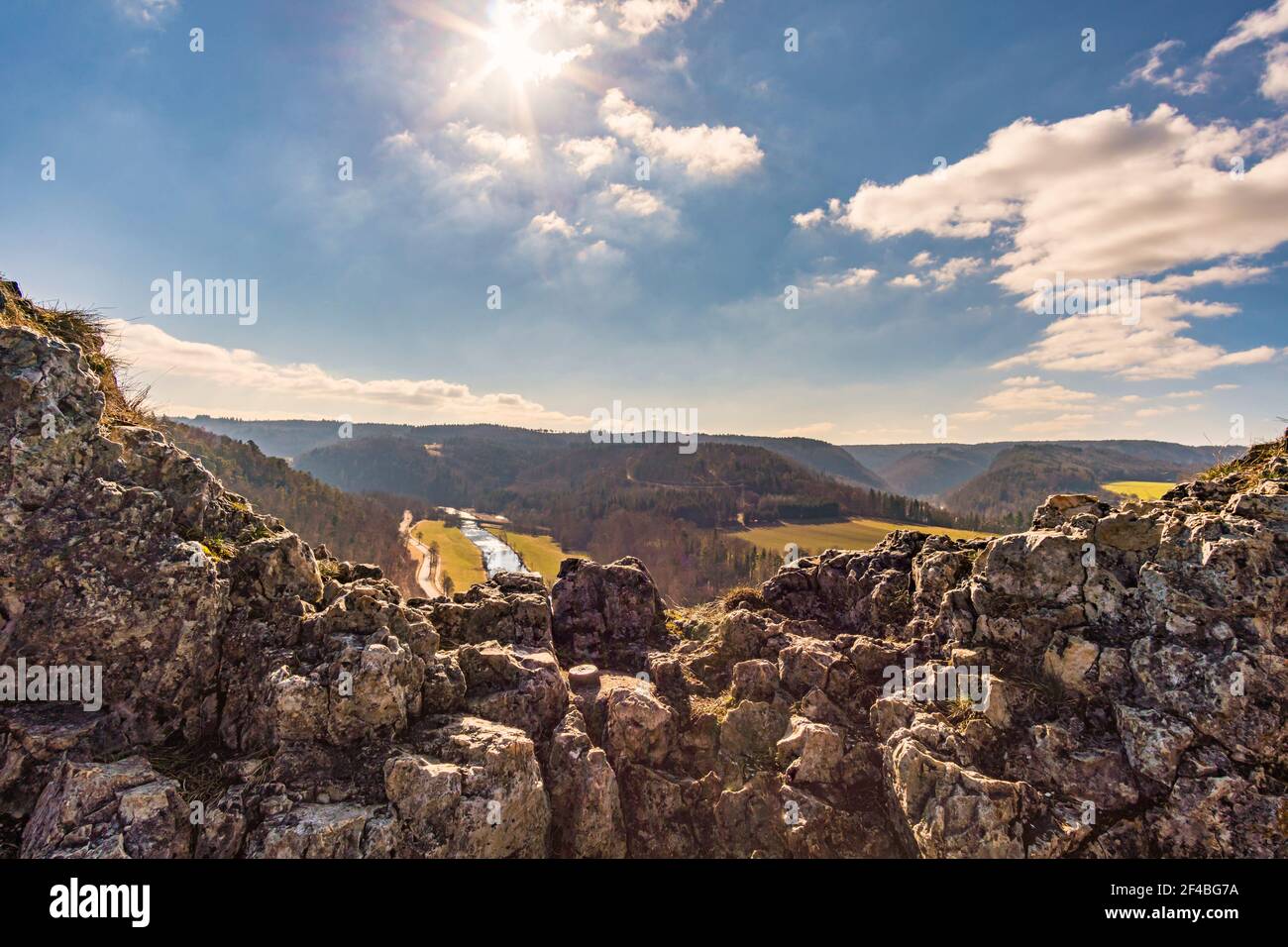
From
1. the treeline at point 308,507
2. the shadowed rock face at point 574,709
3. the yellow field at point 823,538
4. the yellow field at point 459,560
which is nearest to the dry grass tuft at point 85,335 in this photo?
the shadowed rock face at point 574,709

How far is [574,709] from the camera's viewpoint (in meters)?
12.6

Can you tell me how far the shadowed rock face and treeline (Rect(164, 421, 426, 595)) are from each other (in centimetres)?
11767

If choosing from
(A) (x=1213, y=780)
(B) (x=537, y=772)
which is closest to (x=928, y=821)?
(A) (x=1213, y=780)

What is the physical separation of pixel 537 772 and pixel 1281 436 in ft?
57.3

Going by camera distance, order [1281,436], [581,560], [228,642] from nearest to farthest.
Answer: [228,642] → [1281,436] → [581,560]

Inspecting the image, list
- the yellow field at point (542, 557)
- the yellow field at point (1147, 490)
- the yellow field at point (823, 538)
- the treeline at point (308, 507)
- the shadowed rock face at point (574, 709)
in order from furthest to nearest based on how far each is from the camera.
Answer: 1. the yellow field at point (823, 538)
2. the yellow field at point (542, 557)
3. the treeline at point (308, 507)
4. the yellow field at point (1147, 490)
5. the shadowed rock face at point (574, 709)

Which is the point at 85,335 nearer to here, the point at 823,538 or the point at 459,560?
the point at 459,560

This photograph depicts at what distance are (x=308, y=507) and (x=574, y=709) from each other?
150 metres

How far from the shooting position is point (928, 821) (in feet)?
30.4

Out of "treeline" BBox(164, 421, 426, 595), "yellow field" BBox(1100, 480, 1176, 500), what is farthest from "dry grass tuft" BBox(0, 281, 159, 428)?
"treeline" BBox(164, 421, 426, 595)

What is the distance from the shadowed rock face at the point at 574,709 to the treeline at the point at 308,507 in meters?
118

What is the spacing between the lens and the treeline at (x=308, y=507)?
126562 mm

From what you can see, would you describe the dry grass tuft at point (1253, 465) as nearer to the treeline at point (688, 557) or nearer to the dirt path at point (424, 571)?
the treeline at point (688, 557)
